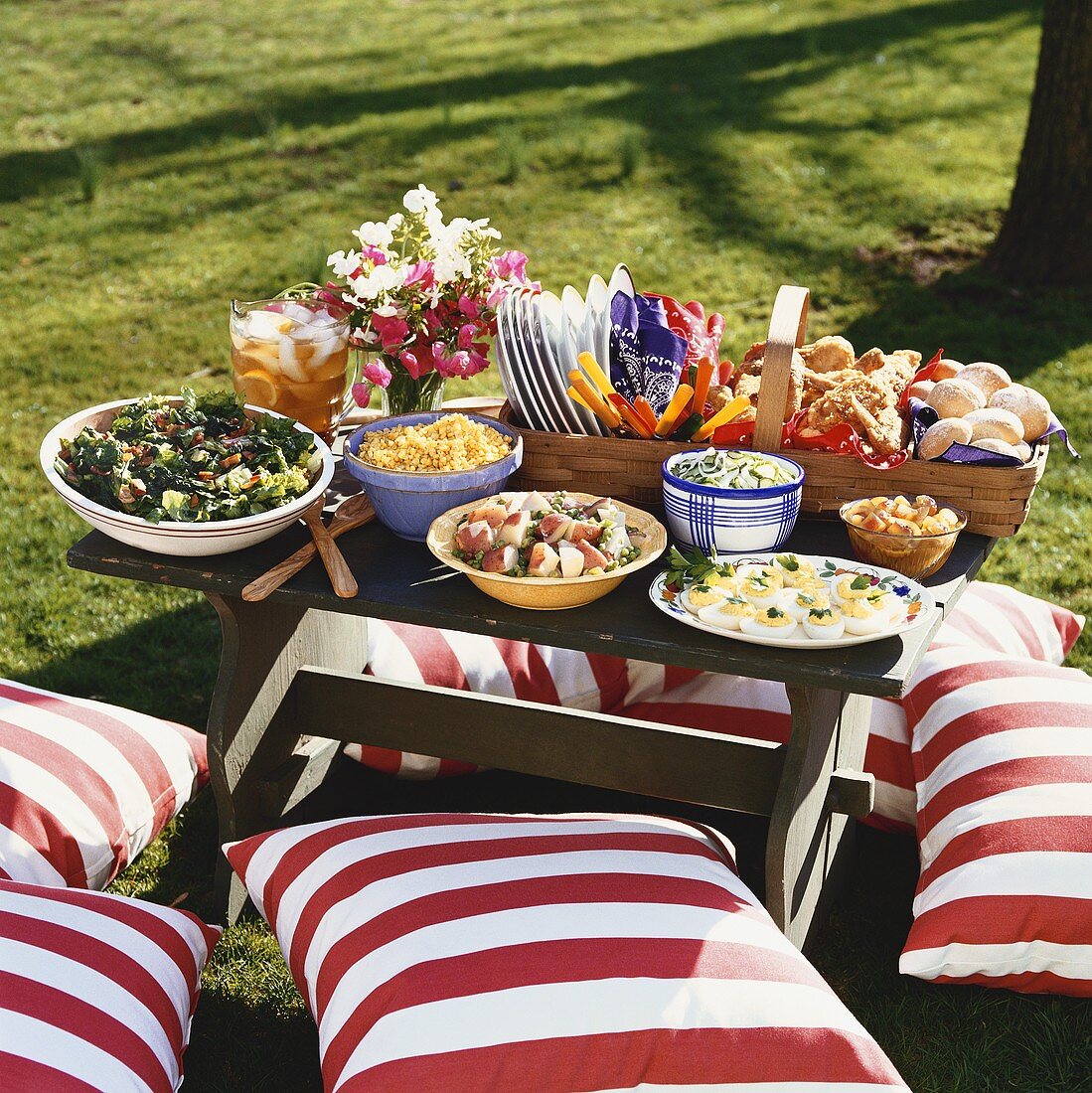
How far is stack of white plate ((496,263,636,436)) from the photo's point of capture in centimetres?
226

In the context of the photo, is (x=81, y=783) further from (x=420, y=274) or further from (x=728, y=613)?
(x=728, y=613)

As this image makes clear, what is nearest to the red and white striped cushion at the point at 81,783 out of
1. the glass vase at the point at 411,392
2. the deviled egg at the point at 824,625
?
the glass vase at the point at 411,392

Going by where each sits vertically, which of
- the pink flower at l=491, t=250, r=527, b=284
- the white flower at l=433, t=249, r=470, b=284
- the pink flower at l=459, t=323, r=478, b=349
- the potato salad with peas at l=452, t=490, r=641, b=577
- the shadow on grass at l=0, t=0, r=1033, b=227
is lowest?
the shadow on grass at l=0, t=0, r=1033, b=227

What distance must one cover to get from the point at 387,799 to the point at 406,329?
1.08 m

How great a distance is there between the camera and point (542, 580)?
1863 mm

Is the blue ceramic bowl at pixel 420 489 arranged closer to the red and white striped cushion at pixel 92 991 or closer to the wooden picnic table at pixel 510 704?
the wooden picnic table at pixel 510 704

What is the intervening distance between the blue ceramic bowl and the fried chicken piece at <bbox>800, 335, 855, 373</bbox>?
2.24ft

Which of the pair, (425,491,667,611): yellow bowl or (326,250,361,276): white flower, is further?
(326,250,361,276): white flower

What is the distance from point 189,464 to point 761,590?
966mm

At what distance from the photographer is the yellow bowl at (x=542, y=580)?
6.13 ft

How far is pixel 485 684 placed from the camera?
8.84ft

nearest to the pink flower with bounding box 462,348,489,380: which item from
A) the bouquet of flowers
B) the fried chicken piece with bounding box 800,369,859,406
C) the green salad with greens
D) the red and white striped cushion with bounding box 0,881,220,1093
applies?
the bouquet of flowers

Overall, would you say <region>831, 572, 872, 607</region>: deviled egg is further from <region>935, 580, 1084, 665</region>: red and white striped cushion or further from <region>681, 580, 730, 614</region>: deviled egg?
<region>935, 580, 1084, 665</region>: red and white striped cushion

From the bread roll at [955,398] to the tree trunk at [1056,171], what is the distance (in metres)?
3.77
